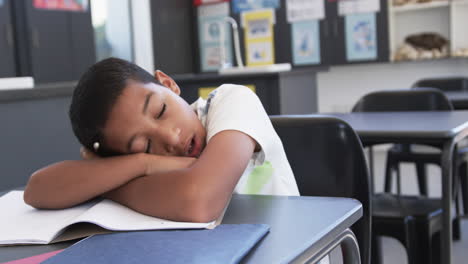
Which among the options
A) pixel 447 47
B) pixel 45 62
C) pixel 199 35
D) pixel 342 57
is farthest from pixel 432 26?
pixel 45 62

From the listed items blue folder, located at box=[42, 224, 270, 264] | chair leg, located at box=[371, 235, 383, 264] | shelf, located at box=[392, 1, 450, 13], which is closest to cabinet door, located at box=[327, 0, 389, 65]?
shelf, located at box=[392, 1, 450, 13]

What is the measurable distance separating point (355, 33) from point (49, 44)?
2963mm

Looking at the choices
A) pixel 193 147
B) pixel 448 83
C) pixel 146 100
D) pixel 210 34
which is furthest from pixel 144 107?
pixel 210 34

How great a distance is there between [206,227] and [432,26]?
18.3 feet

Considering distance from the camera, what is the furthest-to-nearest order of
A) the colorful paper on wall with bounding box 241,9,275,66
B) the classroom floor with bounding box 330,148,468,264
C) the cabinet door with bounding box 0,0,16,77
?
the cabinet door with bounding box 0,0,16,77 → the colorful paper on wall with bounding box 241,9,275,66 → the classroom floor with bounding box 330,148,468,264

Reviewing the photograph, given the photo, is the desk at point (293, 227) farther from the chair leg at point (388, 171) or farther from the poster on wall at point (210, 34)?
the poster on wall at point (210, 34)

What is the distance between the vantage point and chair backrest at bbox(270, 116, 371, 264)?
1.17 m

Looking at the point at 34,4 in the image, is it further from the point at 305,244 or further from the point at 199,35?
→ the point at 305,244

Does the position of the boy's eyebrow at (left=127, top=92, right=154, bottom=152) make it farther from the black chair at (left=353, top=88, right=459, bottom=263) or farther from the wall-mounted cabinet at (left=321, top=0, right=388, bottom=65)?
the wall-mounted cabinet at (left=321, top=0, right=388, bottom=65)

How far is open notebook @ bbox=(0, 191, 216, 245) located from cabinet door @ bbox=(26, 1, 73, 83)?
4.09 metres

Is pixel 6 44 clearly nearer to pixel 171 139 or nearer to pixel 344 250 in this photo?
pixel 171 139

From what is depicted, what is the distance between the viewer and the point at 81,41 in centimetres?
507

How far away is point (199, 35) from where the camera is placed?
259 inches

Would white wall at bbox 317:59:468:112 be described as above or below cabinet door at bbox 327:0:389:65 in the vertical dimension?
below
